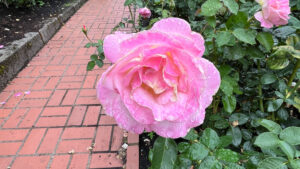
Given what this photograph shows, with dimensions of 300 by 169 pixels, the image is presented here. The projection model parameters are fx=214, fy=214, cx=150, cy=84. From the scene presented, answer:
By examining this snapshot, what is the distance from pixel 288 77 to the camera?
122cm

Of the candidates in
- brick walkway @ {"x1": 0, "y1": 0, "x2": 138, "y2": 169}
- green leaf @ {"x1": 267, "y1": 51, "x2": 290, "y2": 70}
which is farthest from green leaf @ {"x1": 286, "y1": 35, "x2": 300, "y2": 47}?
brick walkway @ {"x1": 0, "y1": 0, "x2": 138, "y2": 169}

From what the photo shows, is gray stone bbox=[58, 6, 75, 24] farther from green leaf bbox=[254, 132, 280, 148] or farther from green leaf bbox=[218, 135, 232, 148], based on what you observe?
green leaf bbox=[254, 132, 280, 148]

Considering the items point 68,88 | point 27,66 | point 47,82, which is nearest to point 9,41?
point 27,66

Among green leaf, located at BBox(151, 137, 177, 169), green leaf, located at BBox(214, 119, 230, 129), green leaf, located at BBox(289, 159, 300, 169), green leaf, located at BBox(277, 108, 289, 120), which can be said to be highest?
green leaf, located at BBox(289, 159, 300, 169)

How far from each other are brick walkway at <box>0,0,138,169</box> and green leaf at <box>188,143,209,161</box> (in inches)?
38.0

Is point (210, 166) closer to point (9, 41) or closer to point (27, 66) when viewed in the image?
point (27, 66)

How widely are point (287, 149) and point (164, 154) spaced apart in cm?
41

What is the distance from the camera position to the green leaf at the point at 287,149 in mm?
695

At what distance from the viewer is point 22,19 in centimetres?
404

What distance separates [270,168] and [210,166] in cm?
19

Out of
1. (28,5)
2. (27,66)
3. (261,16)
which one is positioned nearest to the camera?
(261,16)

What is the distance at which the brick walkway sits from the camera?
70.6 inches

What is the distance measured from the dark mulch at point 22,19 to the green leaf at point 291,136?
141 inches

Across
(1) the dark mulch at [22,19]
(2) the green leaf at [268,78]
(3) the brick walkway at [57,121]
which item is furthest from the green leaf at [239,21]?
(1) the dark mulch at [22,19]
